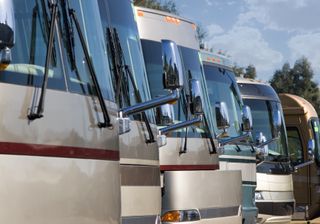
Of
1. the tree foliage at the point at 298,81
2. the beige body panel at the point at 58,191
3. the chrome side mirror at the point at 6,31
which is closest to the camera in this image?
the chrome side mirror at the point at 6,31

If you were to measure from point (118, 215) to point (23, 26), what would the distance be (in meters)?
1.24

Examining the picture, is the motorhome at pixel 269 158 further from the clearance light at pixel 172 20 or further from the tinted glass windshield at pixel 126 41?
the tinted glass windshield at pixel 126 41

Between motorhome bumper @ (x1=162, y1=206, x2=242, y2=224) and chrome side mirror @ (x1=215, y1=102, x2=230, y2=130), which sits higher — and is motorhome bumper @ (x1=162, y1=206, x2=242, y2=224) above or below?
below

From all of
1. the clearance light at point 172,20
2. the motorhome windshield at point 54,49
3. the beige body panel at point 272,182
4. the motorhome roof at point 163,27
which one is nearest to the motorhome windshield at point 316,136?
the beige body panel at point 272,182

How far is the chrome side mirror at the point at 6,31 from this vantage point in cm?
307

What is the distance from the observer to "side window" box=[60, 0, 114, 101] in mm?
3973

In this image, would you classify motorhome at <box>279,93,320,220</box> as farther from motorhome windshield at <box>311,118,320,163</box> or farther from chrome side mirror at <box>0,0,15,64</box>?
chrome side mirror at <box>0,0,15,64</box>

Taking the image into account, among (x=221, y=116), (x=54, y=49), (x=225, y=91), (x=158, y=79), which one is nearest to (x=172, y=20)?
(x=158, y=79)

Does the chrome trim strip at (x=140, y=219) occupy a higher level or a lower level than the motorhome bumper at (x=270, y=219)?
higher

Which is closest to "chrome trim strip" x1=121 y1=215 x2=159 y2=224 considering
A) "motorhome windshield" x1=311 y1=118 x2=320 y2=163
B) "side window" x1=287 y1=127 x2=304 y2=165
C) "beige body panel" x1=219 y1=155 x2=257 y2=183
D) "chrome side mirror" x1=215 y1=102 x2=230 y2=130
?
"chrome side mirror" x1=215 y1=102 x2=230 y2=130

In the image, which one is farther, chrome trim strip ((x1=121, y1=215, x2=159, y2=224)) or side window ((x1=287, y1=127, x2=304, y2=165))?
side window ((x1=287, y1=127, x2=304, y2=165))

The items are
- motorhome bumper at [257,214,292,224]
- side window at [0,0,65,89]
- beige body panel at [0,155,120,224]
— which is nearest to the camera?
beige body panel at [0,155,120,224]

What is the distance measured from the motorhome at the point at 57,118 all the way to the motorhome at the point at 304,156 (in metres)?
11.1

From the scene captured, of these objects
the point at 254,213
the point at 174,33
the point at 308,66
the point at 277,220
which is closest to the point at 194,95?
the point at 174,33
